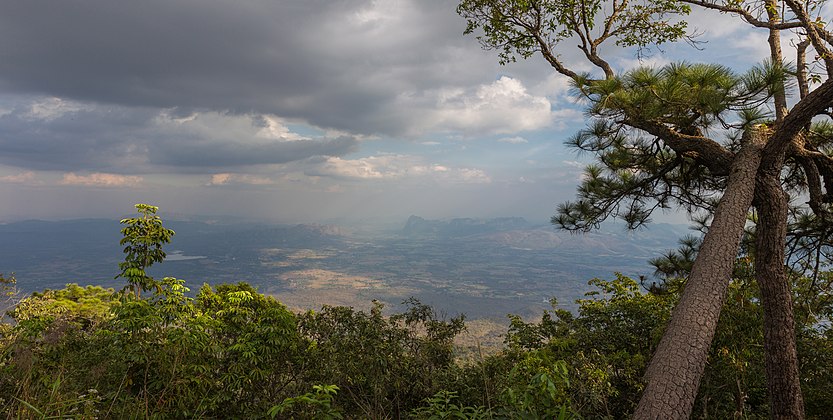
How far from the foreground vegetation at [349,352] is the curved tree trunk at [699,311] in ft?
1.30

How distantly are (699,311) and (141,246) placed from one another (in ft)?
18.5

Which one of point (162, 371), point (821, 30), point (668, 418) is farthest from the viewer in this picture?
point (162, 371)

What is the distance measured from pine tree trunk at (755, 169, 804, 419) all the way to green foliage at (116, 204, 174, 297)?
6.44m

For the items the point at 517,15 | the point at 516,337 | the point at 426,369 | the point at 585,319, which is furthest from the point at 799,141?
the point at 426,369

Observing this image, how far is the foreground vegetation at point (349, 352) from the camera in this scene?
11.0 feet

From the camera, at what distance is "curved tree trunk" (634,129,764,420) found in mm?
2404

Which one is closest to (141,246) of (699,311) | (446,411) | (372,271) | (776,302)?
(446,411)

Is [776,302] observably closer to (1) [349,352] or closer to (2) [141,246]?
(1) [349,352]

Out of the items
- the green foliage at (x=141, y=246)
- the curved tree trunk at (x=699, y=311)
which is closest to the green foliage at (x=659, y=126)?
the curved tree trunk at (x=699, y=311)

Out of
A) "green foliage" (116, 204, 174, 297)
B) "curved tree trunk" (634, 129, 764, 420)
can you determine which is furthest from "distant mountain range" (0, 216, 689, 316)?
"green foliage" (116, 204, 174, 297)

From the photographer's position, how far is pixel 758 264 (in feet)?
11.6

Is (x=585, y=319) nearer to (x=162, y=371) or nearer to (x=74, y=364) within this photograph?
(x=162, y=371)

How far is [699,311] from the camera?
9.37 ft

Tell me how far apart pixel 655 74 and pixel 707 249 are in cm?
191
